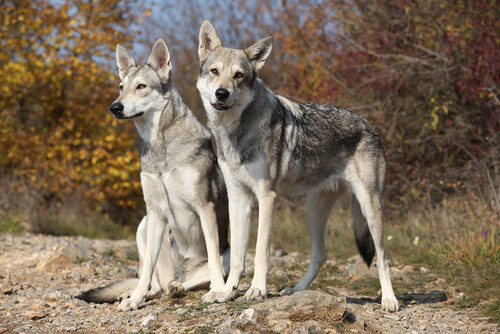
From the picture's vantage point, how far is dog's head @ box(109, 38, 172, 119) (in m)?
4.73

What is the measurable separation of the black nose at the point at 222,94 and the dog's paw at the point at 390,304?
7.72 feet

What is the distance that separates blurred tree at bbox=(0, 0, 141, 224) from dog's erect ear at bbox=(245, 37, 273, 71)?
6.63 metres

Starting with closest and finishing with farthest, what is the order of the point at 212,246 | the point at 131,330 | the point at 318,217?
the point at 131,330 < the point at 212,246 < the point at 318,217

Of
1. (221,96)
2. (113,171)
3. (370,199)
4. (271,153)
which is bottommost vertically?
(370,199)

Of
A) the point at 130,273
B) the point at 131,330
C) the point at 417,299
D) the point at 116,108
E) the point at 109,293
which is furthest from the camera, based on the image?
the point at 130,273

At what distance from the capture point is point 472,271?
18.3 ft

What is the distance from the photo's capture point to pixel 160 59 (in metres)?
5.11

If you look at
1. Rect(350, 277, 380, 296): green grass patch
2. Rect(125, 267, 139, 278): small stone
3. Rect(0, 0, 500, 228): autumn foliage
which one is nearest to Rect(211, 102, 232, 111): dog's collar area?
Rect(350, 277, 380, 296): green grass patch

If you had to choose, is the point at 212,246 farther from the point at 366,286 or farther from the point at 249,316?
the point at 366,286

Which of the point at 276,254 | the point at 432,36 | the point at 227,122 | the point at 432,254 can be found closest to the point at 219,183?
the point at 227,122

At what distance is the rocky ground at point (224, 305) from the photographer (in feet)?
12.3

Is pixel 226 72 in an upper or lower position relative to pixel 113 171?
upper

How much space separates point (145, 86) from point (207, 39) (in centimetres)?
74

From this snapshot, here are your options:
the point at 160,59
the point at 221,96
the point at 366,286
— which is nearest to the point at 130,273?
the point at 160,59
